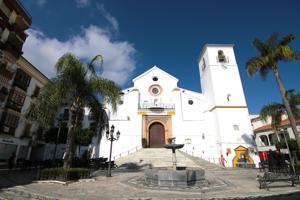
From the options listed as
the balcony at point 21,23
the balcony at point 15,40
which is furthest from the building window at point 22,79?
the balcony at point 21,23

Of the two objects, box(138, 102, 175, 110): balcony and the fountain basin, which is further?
box(138, 102, 175, 110): balcony

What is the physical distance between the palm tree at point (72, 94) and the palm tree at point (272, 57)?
8944mm

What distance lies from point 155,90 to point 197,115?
6.93 meters

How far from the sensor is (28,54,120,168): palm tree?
9.59 meters

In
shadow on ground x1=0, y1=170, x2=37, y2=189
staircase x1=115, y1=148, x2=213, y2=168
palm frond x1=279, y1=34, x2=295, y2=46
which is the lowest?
shadow on ground x1=0, y1=170, x2=37, y2=189

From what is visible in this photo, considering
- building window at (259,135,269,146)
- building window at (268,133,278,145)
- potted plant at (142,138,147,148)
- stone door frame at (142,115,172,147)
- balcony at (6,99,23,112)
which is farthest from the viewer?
building window at (259,135,269,146)

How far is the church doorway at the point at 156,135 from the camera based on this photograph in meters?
23.8

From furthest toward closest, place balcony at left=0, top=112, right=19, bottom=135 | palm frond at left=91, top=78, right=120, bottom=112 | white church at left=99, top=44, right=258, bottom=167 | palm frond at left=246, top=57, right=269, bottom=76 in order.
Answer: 1. white church at left=99, top=44, right=258, bottom=167
2. balcony at left=0, top=112, right=19, bottom=135
3. palm frond at left=246, top=57, right=269, bottom=76
4. palm frond at left=91, top=78, right=120, bottom=112

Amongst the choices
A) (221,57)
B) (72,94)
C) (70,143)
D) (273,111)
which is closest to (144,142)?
(70,143)

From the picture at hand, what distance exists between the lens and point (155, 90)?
26297 mm

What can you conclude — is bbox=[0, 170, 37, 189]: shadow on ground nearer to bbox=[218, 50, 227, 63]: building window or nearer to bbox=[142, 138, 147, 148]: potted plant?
bbox=[142, 138, 147, 148]: potted plant

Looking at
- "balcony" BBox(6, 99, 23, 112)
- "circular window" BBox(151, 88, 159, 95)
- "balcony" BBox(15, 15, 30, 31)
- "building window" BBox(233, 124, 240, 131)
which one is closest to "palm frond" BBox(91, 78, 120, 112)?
"balcony" BBox(15, 15, 30, 31)

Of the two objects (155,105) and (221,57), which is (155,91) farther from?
(221,57)

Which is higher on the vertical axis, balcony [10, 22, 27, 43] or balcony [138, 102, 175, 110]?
balcony [10, 22, 27, 43]
